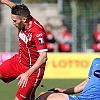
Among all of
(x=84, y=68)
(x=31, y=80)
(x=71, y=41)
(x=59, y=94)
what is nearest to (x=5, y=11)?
(x=71, y=41)

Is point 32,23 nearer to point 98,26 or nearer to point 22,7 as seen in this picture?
point 22,7

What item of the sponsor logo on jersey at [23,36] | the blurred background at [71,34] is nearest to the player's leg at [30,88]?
the sponsor logo on jersey at [23,36]

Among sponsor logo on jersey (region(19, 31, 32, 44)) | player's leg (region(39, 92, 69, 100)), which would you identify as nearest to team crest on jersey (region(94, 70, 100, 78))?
player's leg (region(39, 92, 69, 100))

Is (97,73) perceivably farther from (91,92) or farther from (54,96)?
(54,96)

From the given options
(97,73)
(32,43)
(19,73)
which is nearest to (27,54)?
(32,43)

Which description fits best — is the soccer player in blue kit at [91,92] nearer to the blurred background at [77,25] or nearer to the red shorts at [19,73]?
the red shorts at [19,73]

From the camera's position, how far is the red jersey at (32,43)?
285 inches

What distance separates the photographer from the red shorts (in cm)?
768

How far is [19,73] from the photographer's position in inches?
315

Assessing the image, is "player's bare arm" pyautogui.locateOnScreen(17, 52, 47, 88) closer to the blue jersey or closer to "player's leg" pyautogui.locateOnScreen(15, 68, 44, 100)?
"player's leg" pyautogui.locateOnScreen(15, 68, 44, 100)

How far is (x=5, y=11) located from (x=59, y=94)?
487 inches

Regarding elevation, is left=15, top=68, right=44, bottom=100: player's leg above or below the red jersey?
below

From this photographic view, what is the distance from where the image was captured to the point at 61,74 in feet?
53.1

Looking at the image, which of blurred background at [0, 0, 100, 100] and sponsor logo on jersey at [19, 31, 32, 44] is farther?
blurred background at [0, 0, 100, 100]
